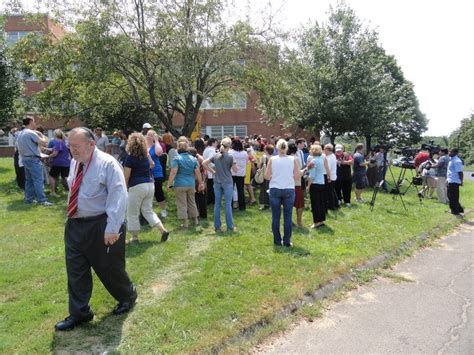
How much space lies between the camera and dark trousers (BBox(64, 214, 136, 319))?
4055 mm

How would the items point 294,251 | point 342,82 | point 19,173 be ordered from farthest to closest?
point 342,82 < point 19,173 < point 294,251

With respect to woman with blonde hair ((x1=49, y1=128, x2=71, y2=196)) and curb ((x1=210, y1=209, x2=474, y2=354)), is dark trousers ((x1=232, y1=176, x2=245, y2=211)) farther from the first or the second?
woman with blonde hair ((x1=49, y1=128, x2=71, y2=196))

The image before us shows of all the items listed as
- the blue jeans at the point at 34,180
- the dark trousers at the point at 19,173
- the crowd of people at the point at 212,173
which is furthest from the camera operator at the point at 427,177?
the dark trousers at the point at 19,173

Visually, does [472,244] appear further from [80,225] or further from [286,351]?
[80,225]

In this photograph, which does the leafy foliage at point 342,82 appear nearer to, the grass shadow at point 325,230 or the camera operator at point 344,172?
the camera operator at point 344,172

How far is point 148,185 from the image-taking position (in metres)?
6.74

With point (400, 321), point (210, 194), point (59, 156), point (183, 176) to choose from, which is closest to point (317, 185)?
point (183, 176)

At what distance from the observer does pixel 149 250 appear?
650 cm

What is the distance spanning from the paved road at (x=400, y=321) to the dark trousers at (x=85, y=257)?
5.78 ft

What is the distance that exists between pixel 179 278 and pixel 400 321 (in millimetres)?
2778

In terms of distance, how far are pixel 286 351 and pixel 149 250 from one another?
3.09 m

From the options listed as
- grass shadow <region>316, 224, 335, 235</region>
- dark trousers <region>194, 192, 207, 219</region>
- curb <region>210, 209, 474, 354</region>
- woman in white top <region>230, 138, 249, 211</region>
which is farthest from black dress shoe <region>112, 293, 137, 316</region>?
woman in white top <region>230, 138, 249, 211</region>

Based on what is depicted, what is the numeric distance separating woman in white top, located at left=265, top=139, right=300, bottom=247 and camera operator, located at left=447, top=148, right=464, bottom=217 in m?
6.60

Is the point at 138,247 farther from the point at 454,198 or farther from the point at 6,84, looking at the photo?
the point at 6,84
